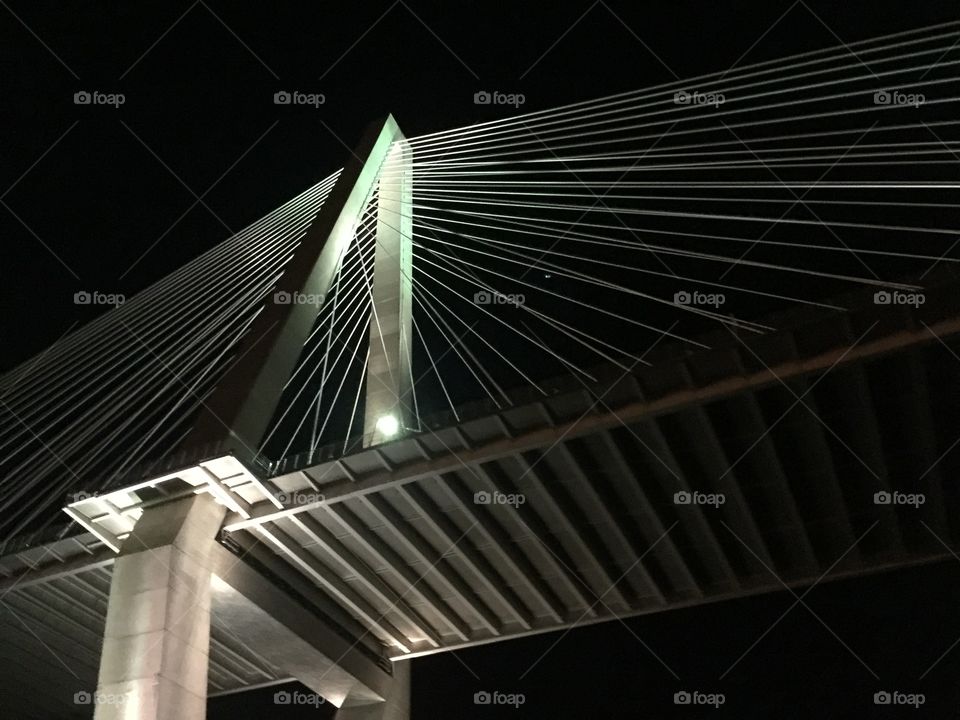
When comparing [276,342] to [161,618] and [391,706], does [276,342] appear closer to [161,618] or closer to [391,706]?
[161,618]

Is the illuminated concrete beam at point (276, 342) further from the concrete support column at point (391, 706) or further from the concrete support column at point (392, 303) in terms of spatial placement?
the concrete support column at point (391, 706)

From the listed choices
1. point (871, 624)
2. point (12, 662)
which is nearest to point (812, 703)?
point (871, 624)

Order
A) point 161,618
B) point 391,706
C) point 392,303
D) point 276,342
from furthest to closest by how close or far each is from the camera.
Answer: point 392,303 → point 391,706 → point 276,342 → point 161,618

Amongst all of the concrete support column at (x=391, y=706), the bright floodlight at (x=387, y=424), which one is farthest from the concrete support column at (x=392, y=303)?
the concrete support column at (x=391, y=706)

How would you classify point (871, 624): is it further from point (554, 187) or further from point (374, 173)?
point (374, 173)

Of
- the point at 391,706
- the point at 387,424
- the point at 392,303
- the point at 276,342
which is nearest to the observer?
the point at 276,342

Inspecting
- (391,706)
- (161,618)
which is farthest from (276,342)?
(391,706)
